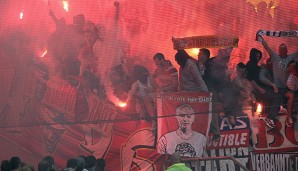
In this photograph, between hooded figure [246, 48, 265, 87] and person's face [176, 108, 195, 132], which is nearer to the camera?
hooded figure [246, 48, 265, 87]

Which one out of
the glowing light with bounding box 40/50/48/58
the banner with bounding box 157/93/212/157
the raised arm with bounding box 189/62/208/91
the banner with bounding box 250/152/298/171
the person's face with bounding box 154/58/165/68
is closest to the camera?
the banner with bounding box 250/152/298/171

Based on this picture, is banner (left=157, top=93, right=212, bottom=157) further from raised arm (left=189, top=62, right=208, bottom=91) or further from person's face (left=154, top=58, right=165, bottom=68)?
person's face (left=154, top=58, right=165, bottom=68)

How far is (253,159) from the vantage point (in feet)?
39.1

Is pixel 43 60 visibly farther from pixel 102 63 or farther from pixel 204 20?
pixel 204 20

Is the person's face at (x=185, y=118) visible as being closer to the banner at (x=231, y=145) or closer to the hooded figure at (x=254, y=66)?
the banner at (x=231, y=145)

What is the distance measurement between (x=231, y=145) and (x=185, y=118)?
1.08 m

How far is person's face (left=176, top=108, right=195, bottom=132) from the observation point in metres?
12.3

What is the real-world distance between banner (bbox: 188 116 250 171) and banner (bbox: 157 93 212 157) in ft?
0.87

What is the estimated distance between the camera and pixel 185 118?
1234cm

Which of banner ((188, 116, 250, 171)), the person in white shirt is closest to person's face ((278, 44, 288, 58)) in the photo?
banner ((188, 116, 250, 171))

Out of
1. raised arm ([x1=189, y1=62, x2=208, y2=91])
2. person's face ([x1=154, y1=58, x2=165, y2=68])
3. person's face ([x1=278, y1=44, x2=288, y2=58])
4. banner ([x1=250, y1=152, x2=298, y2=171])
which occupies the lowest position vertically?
banner ([x1=250, y1=152, x2=298, y2=171])

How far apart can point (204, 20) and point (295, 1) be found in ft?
6.09

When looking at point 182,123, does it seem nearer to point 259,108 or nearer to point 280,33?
point 259,108

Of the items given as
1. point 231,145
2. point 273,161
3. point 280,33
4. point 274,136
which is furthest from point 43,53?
point 273,161
